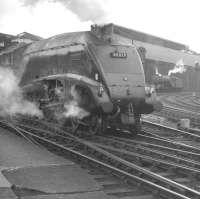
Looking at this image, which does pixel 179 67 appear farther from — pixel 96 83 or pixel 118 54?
pixel 96 83

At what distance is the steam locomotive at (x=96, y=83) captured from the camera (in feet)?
31.1

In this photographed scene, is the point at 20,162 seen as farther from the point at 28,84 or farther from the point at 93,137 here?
the point at 28,84

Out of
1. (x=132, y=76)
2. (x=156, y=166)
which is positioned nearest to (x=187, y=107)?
(x=132, y=76)

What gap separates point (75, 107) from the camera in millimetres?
9750

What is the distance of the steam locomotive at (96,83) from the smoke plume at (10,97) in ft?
6.34

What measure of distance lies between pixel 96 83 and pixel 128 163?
3.22 meters

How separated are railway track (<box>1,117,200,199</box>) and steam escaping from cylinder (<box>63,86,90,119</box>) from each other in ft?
1.90

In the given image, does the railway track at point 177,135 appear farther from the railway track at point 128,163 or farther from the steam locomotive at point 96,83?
the railway track at point 128,163

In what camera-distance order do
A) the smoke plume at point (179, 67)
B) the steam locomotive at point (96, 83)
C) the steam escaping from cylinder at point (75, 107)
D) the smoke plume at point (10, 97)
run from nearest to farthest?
the steam locomotive at point (96, 83), the steam escaping from cylinder at point (75, 107), the smoke plume at point (10, 97), the smoke plume at point (179, 67)

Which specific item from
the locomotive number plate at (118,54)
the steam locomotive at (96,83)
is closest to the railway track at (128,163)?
the steam locomotive at (96,83)

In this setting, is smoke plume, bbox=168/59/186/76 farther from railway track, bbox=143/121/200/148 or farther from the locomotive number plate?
the locomotive number plate

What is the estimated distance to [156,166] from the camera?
677 centimetres

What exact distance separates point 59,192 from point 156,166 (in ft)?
6.80

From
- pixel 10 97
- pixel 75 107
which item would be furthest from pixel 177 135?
pixel 10 97
